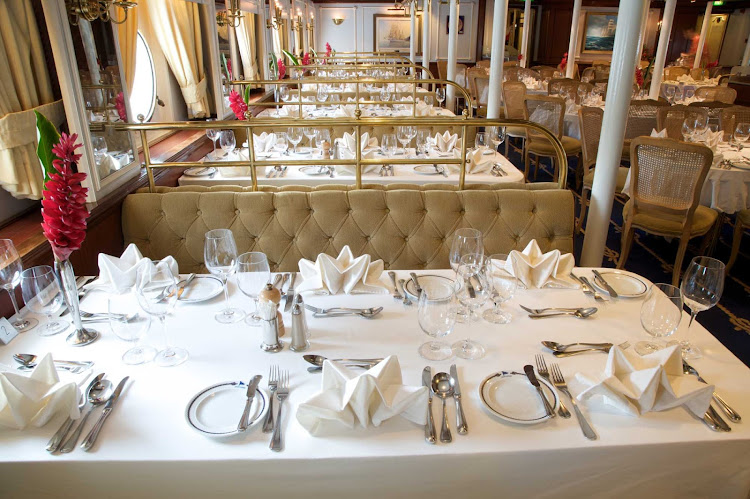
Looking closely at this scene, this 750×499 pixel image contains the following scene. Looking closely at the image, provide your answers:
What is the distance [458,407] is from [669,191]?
8.69 feet

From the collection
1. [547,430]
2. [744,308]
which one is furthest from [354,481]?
[744,308]

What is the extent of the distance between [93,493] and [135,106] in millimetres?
4260

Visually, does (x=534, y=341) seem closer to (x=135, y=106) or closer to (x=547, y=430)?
(x=547, y=430)

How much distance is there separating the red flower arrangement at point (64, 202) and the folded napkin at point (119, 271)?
0.28m

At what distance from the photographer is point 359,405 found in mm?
1099

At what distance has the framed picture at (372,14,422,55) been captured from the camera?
54.6ft

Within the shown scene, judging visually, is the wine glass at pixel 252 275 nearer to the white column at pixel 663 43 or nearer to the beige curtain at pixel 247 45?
the beige curtain at pixel 247 45

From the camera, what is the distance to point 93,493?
1064 millimetres

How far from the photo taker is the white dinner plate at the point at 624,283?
1.69 metres

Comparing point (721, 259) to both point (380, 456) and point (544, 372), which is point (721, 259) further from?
point (380, 456)

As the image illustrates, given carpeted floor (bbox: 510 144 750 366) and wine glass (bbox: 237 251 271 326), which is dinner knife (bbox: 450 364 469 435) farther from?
carpeted floor (bbox: 510 144 750 366)

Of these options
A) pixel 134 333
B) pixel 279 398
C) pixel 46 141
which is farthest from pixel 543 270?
pixel 46 141

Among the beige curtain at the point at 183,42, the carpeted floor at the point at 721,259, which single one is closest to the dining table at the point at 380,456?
the carpeted floor at the point at 721,259

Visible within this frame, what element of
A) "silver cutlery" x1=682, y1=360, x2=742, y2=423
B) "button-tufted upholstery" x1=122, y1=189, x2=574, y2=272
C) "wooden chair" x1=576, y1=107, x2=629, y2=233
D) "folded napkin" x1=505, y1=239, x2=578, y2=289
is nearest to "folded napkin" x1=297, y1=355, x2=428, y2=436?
"silver cutlery" x1=682, y1=360, x2=742, y2=423
